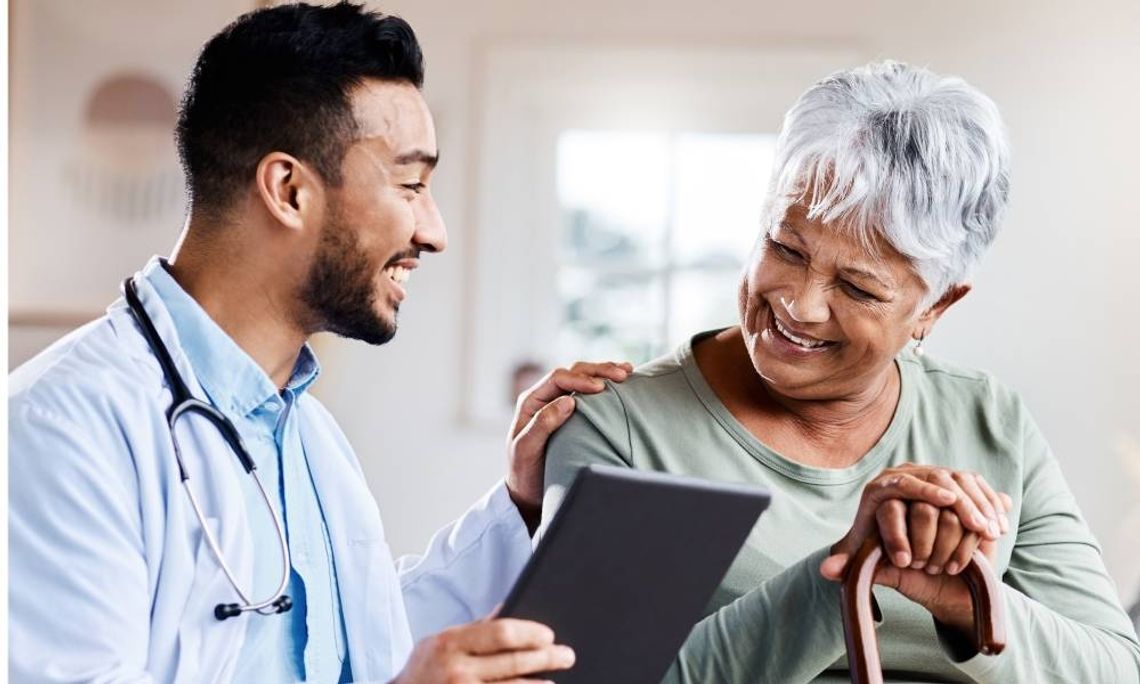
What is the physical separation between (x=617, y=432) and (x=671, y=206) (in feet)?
8.71

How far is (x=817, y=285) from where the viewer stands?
1.50 metres

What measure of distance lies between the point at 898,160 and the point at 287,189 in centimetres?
65

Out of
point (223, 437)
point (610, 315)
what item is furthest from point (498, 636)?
point (610, 315)

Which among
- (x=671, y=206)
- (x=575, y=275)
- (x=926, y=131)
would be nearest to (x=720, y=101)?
(x=671, y=206)

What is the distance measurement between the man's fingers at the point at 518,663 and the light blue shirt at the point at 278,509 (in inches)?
13.1

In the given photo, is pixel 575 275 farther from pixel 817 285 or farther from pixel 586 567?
pixel 586 567

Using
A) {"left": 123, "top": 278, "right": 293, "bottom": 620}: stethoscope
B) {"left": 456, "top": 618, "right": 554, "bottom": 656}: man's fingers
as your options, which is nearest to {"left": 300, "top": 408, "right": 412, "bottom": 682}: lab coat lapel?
{"left": 123, "top": 278, "right": 293, "bottom": 620}: stethoscope

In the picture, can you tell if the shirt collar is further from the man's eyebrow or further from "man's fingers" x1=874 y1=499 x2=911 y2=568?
"man's fingers" x1=874 y1=499 x2=911 y2=568

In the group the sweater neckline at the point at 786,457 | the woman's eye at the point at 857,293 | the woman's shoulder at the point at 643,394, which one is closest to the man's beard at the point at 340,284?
the woman's shoulder at the point at 643,394

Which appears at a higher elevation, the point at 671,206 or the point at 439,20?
the point at 439,20

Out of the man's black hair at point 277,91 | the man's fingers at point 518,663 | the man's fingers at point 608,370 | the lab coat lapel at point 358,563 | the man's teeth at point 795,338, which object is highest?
the man's black hair at point 277,91

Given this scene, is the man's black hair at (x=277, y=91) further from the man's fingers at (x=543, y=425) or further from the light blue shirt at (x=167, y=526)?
the man's fingers at (x=543, y=425)

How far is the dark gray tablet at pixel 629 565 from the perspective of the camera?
1.01m

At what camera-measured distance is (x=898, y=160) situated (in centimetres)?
147
